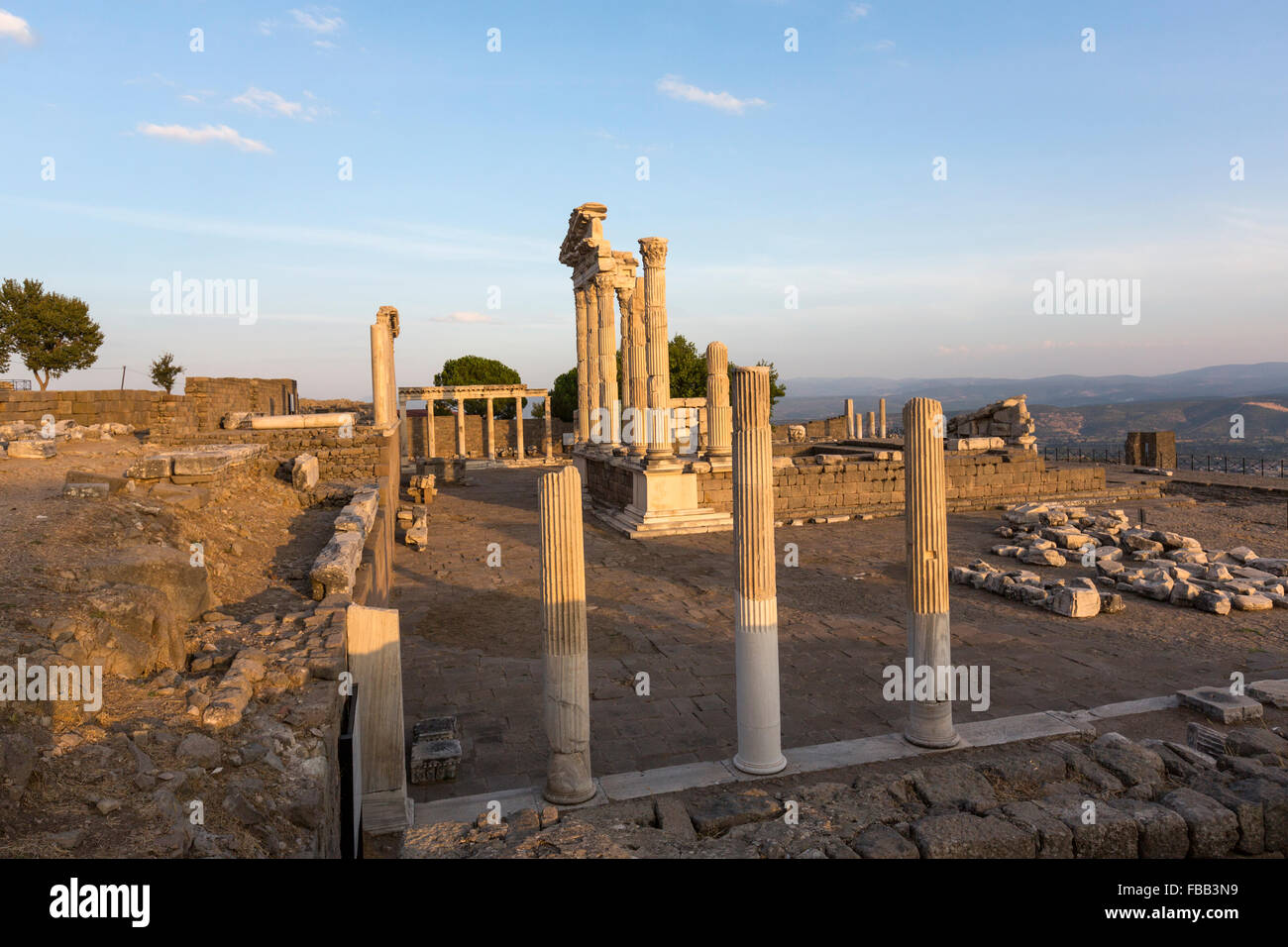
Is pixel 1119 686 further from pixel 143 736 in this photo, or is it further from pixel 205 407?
pixel 205 407

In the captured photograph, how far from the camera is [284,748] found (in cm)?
396

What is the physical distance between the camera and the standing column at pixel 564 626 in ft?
16.5

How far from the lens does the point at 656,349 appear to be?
17.6 m

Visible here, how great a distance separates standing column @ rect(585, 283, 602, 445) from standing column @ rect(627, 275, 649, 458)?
10.8 feet

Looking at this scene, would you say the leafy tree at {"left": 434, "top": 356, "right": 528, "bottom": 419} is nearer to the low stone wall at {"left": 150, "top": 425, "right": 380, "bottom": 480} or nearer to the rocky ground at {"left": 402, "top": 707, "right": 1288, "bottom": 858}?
the low stone wall at {"left": 150, "top": 425, "right": 380, "bottom": 480}

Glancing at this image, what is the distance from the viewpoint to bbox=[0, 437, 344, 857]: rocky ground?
310cm

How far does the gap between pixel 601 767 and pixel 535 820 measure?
54.4 inches

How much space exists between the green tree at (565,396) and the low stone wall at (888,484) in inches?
1171

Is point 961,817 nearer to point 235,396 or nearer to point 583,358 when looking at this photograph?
point 583,358

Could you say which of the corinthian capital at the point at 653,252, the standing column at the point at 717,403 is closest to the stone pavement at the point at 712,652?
the standing column at the point at 717,403

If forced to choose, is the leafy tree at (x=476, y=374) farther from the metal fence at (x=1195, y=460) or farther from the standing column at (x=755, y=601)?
the standing column at (x=755, y=601)

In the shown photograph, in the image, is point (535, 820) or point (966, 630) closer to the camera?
point (535, 820)

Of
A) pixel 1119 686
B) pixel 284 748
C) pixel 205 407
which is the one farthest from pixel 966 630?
pixel 205 407

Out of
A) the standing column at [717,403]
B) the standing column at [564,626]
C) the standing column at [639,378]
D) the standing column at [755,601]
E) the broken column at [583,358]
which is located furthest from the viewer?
the broken column at [583,358]
